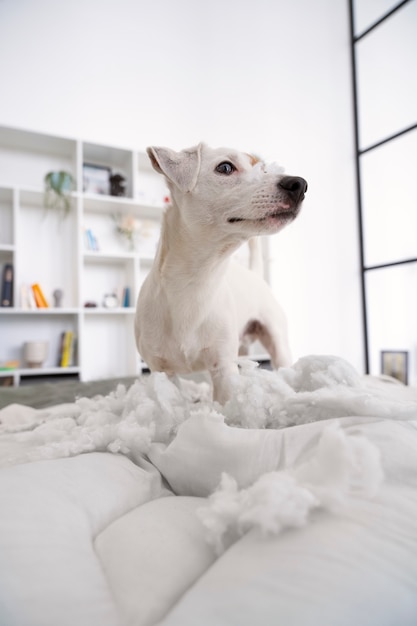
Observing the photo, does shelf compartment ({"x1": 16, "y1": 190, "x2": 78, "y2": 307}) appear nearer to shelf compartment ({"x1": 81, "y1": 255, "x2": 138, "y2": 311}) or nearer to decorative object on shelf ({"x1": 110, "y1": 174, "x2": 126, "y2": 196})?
shelf compartment ({"x1": 81, "y1": 255, "x2": 138, "y2": 311})

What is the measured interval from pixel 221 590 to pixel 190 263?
81 cm

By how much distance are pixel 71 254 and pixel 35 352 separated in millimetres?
906

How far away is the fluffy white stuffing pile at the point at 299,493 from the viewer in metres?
0.29

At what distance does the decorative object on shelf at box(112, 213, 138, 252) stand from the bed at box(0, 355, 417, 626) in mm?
3304

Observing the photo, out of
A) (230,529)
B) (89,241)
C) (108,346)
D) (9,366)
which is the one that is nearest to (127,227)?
(89,241)

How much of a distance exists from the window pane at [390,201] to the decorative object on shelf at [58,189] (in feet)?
10.8

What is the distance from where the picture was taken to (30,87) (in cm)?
340

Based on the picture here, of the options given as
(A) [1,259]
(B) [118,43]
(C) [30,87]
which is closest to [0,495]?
(A) [1,259]

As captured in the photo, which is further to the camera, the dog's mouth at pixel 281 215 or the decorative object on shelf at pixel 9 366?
the decorative object on shelf at pixel 9 366

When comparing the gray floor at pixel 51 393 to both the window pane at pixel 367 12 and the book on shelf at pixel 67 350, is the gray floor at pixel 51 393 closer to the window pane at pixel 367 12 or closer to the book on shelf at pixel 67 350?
the book on shelf at pixel 67 350

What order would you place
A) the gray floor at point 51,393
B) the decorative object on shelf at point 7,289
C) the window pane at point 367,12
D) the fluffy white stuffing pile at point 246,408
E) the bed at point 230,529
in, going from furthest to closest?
the window pane at point 367,12, the decorative object on shelf at point 7,289, the gray floor at point 51,393, the fluffy white stuffing pile at point 246,408, the bed at point 230,529

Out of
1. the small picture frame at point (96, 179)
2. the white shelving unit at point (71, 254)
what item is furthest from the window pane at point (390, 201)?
the small picture frame at point (96, 179)

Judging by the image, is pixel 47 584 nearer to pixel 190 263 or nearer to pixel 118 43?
pixel 190 263

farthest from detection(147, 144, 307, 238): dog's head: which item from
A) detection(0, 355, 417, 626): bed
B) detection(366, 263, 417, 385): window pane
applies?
detection(366, 263, 417, 385): window pane
